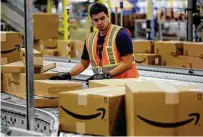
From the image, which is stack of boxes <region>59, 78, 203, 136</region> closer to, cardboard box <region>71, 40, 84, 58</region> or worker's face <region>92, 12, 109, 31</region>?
worker's face <region>92, 12, 109, 31</region>

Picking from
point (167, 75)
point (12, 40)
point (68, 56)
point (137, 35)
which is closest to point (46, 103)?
point (12, 40)

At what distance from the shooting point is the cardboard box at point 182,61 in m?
7.50

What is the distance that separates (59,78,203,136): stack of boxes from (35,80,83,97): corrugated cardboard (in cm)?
114

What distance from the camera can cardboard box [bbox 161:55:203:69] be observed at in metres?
7.50

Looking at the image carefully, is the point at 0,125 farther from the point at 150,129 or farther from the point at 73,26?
the point at 73,26

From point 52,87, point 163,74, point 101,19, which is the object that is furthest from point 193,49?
point 52,87

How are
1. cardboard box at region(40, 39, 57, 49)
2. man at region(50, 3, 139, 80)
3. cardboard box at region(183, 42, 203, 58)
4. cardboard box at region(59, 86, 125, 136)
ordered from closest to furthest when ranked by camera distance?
cardboard box at region(59, 86, 125, 136), man at region(50, 3, 139, 80), cardboard box at region(183, 42, 203, 58), cardboard box at region(40, 39, 57, 49)

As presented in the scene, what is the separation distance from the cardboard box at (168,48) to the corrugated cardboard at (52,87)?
11.8 feet

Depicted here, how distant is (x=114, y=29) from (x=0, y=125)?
4.91 ft

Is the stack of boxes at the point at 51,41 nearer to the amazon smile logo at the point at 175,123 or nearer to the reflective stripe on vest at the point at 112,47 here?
the reflective stripe on vest at the point at 112,47

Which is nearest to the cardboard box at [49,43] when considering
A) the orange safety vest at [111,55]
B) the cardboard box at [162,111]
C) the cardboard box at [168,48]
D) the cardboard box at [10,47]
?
the cardboard box at [168,48]

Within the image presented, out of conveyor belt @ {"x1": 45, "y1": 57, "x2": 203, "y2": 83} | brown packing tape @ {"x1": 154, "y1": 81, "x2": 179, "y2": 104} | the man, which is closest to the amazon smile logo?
brown packing tape @ {"x1": 154, "y1": 81, "x2": 179, "y2": 104}

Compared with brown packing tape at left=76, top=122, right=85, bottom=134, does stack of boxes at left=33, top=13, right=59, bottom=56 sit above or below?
above

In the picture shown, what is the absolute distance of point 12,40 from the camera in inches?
213
